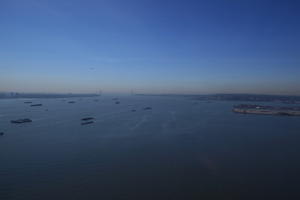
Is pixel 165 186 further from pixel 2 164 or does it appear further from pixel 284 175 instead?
pixel 2 164

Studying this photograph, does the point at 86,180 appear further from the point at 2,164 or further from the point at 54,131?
the point at 54,131

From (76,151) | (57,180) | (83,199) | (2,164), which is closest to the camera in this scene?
(83,199)

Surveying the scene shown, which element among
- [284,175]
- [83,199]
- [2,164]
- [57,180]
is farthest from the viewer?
[2,164]

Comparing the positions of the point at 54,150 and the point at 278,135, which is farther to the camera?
the point at 278,135

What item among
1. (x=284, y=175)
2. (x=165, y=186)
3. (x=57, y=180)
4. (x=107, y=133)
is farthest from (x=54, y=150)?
(x=284, y=175)

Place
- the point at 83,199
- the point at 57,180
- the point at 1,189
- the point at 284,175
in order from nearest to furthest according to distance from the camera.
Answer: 1. the point at 83,199
2. the point at 1,189
3. the point at 57,180
4. the point at 284,175

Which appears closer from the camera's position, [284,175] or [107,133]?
[284,175]

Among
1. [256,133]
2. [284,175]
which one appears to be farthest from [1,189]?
[256,133]

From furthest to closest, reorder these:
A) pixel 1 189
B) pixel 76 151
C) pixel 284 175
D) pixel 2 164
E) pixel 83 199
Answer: pixel 76 151 < pixel 2 164 < pixel 284 175 < pixel 1 189 < pixel 83 199

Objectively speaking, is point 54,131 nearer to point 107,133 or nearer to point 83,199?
point 107,133
